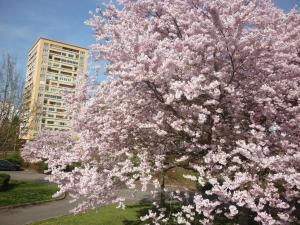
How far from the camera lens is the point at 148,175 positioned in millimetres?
7969

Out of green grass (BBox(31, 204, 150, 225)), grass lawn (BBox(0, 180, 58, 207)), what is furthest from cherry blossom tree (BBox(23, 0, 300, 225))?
grass lawn (BBox(0, 180, 58, 207))

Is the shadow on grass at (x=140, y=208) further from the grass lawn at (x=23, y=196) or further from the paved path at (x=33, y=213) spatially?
the grass lawn at (x=23, y=196)

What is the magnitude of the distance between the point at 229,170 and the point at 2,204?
43.5 feet

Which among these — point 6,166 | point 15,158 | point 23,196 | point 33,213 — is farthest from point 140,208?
point 15,158

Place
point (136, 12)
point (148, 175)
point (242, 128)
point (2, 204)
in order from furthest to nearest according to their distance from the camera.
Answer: point (2, 204)
point (136, 12)
point (242, 128)
point (148, 175)

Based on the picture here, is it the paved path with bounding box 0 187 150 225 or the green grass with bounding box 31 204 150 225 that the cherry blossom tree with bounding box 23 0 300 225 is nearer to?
the paved path with bounding box 0 187 150 225

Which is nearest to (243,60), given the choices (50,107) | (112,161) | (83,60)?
(112,161)

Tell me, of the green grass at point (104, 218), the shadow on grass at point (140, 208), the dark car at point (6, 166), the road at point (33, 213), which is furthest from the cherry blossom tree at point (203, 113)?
the dark car at point (6, 166)

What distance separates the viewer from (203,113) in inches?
303

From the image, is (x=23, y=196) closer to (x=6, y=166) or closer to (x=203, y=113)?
(x=203, y=113)

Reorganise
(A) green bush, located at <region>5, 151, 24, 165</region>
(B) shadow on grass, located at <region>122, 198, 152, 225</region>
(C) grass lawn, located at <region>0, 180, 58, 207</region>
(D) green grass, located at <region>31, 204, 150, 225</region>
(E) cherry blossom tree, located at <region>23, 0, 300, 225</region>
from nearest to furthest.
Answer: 1. (E) cherry blossom tree, located at <region>23, 0, 300, 225</region>
2. (D) green grass, located at <region>31, 204, 150, 225</region>
3. (B) shadow on grass, located at <region>122, 198, 152, 225</region>
4. (C) grass lawn, located at <region>0, 180, 58, 207</region>
5. (A) green bush, located at <region>5, 151, 24, 165</region>

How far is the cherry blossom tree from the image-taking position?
697 cm

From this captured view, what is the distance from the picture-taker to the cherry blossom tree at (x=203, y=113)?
6.97m

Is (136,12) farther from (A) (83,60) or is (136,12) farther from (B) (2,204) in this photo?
(A) (83,60)
